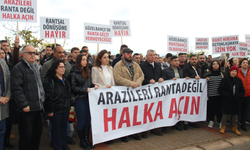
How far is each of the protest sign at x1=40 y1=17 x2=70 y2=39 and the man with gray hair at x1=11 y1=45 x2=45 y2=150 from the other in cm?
280

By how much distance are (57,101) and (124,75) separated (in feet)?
5.42

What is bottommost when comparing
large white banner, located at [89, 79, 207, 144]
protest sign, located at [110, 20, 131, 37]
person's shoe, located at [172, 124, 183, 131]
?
person's shoe, located at [172, 124, 183, 131]

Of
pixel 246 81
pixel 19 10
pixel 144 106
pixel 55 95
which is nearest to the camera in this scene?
pixel 55 95

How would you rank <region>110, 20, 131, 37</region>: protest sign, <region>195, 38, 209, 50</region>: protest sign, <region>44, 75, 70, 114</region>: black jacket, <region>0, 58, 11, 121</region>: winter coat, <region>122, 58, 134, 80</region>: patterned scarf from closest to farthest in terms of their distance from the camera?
1. <region>0, 58, 11, 121</region>: winter coat
2. <region>44, 75, 70, 114</region>: black jacket
3. <region>122, 58, 134, 80</region>: patterned scarf
4. <region>110, 20, 131, 37</region>: protest sign
5. <region>195, 38, 209, 50</region>: protest sign

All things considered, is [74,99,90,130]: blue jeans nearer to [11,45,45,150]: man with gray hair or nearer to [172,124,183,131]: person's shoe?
[11,45,45,150]: man with gray hair

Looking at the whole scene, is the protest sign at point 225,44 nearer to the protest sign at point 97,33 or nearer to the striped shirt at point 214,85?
the striped shirt at point 214,85

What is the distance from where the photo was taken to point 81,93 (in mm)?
3650

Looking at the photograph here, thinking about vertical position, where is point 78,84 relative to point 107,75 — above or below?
below

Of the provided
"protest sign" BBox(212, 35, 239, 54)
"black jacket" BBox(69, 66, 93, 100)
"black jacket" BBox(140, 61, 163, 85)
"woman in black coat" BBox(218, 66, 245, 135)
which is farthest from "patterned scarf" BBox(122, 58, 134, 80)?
"protest sign" BBox(212, 35, 239, 54)

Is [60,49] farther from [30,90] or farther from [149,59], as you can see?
[149,59]

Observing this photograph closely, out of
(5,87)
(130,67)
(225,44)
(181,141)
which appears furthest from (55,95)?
(225,44)

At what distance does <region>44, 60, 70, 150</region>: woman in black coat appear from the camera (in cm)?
330

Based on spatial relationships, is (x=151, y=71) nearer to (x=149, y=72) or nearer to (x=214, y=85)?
(x=149, y=72)

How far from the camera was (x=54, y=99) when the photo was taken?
3336 mm
